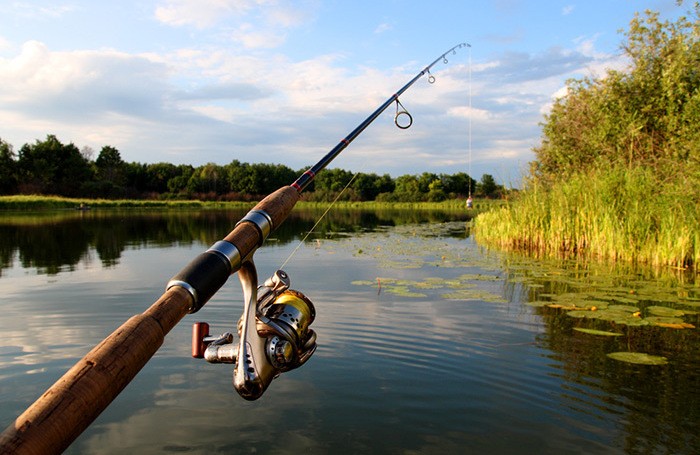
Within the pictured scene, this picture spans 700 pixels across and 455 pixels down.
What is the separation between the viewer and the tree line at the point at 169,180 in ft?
180

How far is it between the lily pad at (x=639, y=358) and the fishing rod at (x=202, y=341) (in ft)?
11.0

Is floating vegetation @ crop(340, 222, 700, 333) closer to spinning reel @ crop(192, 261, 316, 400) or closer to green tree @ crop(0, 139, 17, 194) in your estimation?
spinning reel @ crop(192, 261, 316, 400)

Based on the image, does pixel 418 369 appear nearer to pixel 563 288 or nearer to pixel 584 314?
pixel 584 314

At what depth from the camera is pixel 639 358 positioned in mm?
4613

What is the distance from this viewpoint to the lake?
325 centimetres

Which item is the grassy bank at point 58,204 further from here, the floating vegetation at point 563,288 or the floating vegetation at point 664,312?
the floating vegetation at point 664,312

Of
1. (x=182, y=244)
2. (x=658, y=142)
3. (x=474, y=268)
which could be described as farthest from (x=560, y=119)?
(x=182, y=244)

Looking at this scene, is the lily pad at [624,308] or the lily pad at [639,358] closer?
the lily pad at [639,358]

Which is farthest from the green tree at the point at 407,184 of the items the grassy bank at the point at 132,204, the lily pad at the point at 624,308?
the lily pad at the point at 624,308

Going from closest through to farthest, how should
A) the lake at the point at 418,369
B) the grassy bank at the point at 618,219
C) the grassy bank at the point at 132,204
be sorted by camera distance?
the lake at the point at 418,369 < the grassy bank at the point at 618,219 < the grassy bank at the point at 132,204

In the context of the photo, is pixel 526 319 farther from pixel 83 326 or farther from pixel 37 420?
pixel 37 420

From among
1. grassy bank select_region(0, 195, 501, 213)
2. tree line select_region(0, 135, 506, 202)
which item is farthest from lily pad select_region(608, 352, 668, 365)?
tree line select_region(0, 135, 506, 202)

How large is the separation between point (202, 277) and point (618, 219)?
11.1m

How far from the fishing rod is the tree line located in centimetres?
4071
